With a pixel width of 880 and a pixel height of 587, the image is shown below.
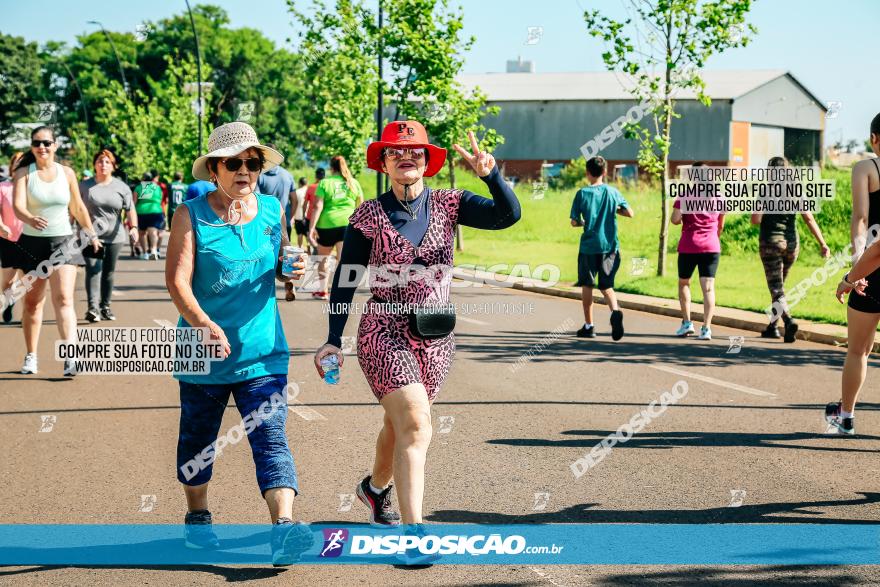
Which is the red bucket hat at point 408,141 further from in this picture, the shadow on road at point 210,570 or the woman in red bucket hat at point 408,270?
the shadow on road at point 210,570

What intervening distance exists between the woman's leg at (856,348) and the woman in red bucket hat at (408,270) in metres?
2.72

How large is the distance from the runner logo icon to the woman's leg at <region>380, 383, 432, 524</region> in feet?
1.46

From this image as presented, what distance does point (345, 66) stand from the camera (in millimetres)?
26391

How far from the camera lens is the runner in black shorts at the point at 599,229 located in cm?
1160

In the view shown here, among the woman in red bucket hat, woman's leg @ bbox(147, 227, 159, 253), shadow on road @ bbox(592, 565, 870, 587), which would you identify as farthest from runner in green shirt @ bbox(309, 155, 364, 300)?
shadow on road @ bbox(592, 565, 870, 587)

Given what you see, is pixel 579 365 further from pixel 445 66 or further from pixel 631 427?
pixel 445 66

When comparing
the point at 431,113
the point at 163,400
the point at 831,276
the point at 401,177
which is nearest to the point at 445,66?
the point at 431,113

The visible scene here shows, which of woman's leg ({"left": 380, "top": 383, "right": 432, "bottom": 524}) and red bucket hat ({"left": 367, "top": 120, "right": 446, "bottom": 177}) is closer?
woman's leg ({"left": 380, "top": 383, "right": 432, "bottom": 524})

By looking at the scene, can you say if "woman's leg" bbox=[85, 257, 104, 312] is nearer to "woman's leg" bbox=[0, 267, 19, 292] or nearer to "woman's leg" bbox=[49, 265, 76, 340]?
"woman's leg" bbox=[0, 267, 19, 292]

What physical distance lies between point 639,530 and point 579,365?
523 centimetres

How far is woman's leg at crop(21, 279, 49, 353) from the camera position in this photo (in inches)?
349

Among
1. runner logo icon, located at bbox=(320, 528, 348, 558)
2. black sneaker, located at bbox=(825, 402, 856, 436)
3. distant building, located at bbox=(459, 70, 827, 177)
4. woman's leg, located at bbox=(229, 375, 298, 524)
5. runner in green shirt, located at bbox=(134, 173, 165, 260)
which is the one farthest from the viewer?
distant building, located at bbox=(459, 70, 827, 177)

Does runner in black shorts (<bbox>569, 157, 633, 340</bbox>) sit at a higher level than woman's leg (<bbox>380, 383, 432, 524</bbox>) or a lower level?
higher

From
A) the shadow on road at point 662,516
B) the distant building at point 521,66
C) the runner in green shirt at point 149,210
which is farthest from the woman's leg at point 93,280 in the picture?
the distant building at point 521,66
